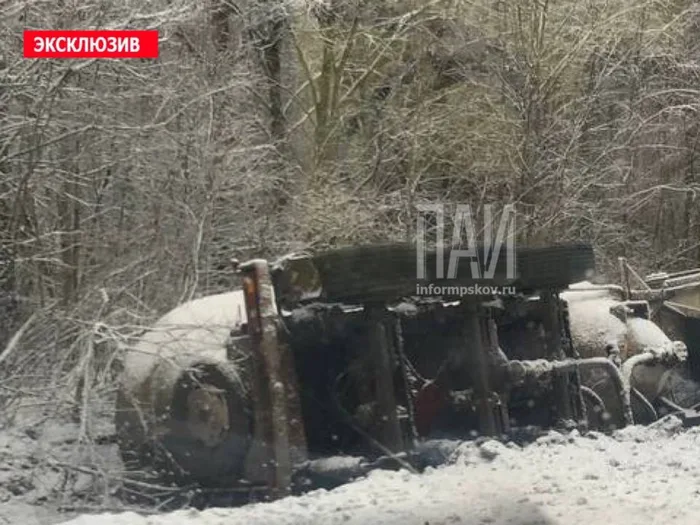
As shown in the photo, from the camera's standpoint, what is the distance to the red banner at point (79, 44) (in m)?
9.01

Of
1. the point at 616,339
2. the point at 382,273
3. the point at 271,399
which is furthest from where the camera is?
the point at 616,339

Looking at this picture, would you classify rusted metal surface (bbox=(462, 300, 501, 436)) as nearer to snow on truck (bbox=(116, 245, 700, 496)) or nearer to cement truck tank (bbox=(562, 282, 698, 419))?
snow on truck (bbox=(116, 245, 700, 496))

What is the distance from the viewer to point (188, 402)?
7500mm

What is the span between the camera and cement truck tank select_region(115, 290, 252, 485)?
24.1 ft

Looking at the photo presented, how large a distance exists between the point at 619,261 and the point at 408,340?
4.51m

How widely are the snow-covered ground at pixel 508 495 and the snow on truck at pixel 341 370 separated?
43cm

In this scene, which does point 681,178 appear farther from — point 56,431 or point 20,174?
point 56,431

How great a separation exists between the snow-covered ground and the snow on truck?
17.0 inches

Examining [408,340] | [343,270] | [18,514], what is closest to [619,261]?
[408,340]

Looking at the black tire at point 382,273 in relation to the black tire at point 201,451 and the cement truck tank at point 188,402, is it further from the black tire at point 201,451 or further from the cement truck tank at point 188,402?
the black tire at point 201,451

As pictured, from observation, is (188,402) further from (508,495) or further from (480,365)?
(480,365)

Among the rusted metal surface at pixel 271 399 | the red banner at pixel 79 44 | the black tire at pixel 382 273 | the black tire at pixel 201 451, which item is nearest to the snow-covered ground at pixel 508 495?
the rusted metal surface at pixel 271 399

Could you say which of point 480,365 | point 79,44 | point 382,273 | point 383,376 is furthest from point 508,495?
point 79,44

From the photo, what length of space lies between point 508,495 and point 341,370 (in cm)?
169
